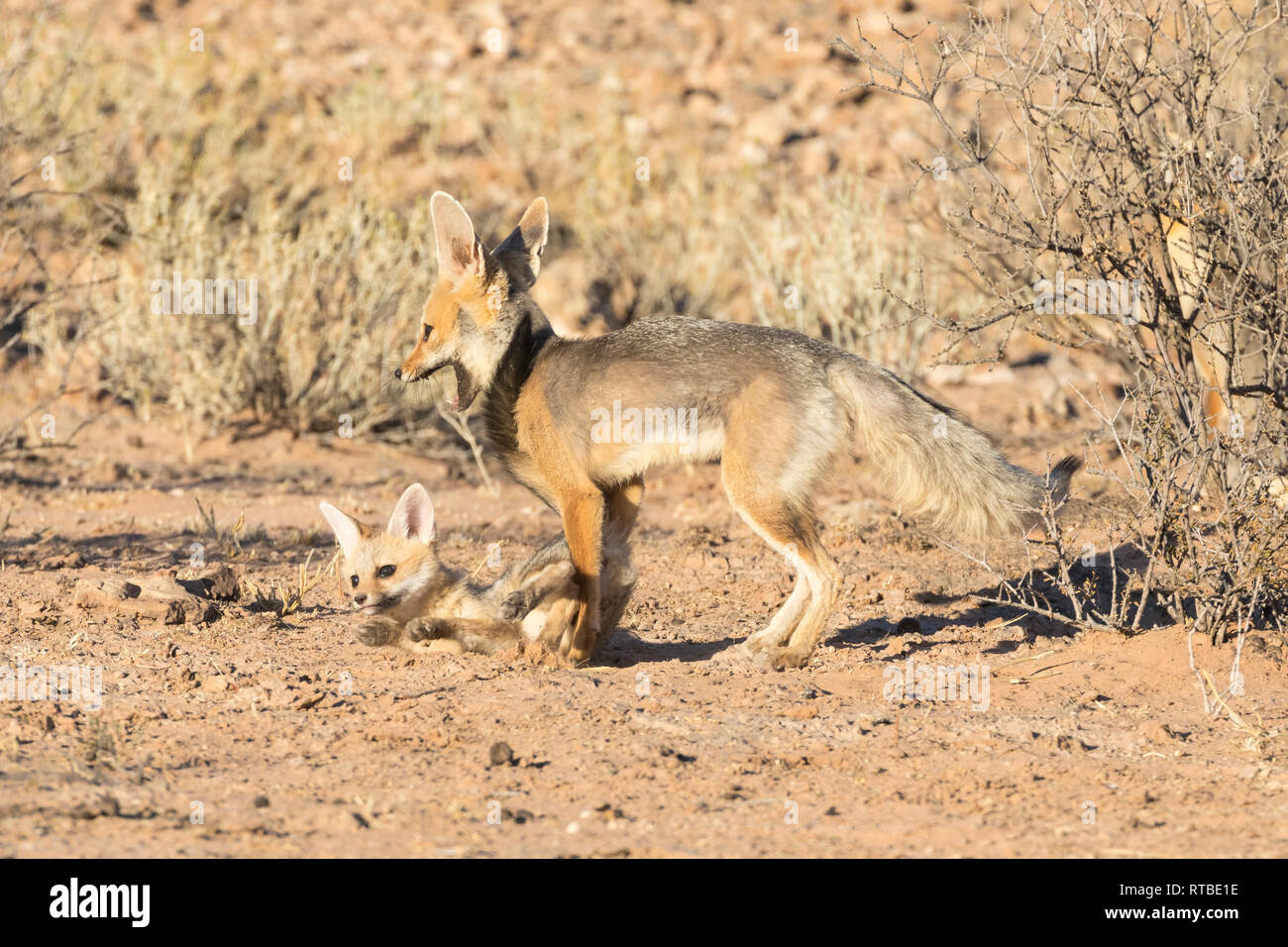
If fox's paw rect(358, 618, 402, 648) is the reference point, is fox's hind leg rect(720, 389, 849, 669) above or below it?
above

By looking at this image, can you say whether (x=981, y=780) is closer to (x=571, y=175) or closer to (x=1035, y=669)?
(x=1035, y=669)

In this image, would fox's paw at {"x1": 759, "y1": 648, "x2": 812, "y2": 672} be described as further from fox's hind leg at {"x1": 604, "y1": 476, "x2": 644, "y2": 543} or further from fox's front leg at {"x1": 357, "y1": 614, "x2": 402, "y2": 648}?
fox's front leg at {"x1": 357, "y1": 614, "x2": 402, "y2": 648}

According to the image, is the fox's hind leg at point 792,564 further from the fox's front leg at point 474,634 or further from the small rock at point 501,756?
the small rock at point 501,756

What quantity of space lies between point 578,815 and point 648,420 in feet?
7.29

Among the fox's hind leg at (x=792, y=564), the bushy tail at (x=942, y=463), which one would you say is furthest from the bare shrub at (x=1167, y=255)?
the fox's hind leg at (x=792, y=564)

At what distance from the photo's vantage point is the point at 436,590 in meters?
6.04

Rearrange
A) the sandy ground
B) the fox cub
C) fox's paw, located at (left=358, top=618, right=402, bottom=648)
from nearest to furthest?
the sandy ground < fox's paw, located at (left=358, top=618, right=402, bottom=648) < the fox cub

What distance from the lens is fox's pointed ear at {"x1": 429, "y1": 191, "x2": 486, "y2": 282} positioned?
20.5ft

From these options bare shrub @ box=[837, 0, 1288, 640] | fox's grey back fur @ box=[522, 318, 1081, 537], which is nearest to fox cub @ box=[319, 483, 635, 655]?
fox's grey back fur @ box=[522, 318, 1081, 537]

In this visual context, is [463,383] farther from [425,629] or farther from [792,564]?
[792,564]

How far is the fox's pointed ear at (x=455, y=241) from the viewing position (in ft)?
20.5

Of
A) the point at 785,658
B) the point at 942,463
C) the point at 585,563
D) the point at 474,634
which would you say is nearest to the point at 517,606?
the point at 474,634

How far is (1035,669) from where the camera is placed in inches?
235
